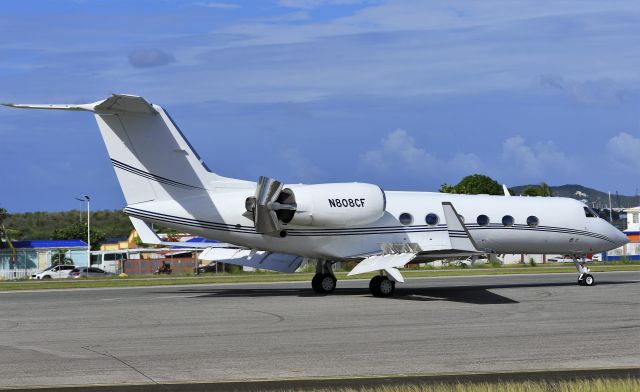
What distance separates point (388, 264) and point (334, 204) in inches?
97.5

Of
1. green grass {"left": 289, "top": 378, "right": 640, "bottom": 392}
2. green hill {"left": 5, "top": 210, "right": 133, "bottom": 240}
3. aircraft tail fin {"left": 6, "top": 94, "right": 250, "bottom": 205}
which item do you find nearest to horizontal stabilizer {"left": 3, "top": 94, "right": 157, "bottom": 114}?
aircraft tail fin {"left": 6, "top": 94, "right": 250, "bottom": 205}

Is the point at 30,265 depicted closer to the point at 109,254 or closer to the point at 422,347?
the point at 109,254

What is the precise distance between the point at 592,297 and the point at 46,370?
54.9ft

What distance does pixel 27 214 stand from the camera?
482 ft

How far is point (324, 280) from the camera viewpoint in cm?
2772

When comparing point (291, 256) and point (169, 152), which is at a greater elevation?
point (169, 152)

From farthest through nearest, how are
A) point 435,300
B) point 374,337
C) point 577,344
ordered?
point 435,300, point 374,337, point 577,344

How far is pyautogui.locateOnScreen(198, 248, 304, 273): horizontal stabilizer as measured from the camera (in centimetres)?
2850

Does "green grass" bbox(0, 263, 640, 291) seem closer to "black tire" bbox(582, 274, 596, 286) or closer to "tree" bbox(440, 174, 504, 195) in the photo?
"black tire" bbox(582, 274, 596, 286)

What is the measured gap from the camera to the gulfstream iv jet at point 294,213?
24656 mm

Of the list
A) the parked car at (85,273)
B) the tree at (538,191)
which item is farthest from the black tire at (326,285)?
the tree at (538,191)

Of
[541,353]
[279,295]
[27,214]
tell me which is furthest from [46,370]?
[27,214]

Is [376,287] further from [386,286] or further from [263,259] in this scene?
[263,259]

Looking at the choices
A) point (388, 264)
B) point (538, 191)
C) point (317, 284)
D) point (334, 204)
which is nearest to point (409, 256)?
point (388, 264)
